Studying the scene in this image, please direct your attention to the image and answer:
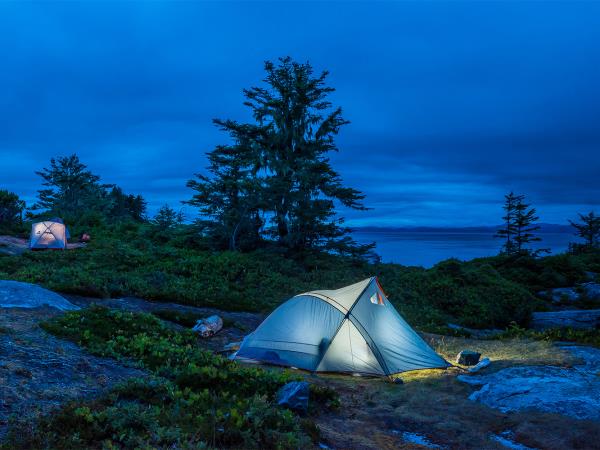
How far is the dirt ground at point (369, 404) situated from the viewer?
574cm

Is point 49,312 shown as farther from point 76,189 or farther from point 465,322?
point 76,189

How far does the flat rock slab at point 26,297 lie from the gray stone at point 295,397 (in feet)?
26.1

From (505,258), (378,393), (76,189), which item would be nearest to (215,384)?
(378,393)

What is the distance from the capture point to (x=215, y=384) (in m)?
6.94

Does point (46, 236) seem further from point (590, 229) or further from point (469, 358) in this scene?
point (590, 229)

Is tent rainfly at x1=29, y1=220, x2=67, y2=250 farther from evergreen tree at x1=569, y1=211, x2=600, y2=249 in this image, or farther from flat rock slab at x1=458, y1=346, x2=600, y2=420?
evergreen tree at x1=569, y1=211, x2=600, y2=249

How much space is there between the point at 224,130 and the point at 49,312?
71.3ft

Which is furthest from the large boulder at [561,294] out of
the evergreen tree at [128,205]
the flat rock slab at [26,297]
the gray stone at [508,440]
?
the evergreen tree at [128,205]

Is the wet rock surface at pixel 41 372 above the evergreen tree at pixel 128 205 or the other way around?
the other way around

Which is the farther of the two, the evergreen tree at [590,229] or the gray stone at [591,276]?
the evergreen tree at [590,229]

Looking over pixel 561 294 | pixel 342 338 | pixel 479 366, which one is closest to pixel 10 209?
pixel 342 338

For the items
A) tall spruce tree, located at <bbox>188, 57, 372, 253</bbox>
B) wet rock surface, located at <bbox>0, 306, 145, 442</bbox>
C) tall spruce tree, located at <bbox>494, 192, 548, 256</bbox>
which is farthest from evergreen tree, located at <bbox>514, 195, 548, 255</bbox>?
wet rock surface, located at <bbox>0, 306, 145, 442</bbox>

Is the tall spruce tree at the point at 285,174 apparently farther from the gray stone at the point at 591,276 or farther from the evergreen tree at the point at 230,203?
the gray stone at the point at 591,276

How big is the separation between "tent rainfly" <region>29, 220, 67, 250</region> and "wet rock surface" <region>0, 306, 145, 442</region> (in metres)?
21.7
